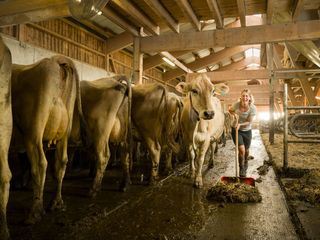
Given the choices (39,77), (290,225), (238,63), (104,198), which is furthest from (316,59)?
(238,63)

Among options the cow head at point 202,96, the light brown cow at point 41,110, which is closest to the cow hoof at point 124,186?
the light brown cow at point 41,110

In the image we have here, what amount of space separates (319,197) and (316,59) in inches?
216

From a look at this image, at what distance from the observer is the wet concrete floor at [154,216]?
285 cm

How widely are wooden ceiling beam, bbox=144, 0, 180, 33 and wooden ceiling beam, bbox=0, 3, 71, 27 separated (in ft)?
9.65

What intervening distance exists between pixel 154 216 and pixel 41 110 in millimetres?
1753

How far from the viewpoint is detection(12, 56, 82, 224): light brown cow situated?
3.19m

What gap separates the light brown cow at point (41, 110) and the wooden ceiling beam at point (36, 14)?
586 millimetres

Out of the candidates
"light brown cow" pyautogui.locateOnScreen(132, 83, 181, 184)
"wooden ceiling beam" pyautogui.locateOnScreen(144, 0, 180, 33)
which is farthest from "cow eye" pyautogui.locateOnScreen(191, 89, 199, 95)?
"wooden ceiling beam" pyautogui.locateOnScreen(144, 0, 180, 33)

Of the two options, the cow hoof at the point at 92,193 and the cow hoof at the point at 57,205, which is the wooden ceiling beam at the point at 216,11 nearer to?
the cow hoof at the point at 92,193

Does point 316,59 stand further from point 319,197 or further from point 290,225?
point 290,225

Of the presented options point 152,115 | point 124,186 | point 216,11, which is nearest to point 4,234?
point 124,186

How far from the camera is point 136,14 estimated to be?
615 centimetres

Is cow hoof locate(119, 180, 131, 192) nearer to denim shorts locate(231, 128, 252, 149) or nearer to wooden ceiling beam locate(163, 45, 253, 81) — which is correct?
denim shorts locate(231, 128, 252, 149)

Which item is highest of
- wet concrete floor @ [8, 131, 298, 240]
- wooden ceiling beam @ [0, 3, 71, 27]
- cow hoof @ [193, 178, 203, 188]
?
wooden ceiling beam @ [0, 3, 71, 27]
